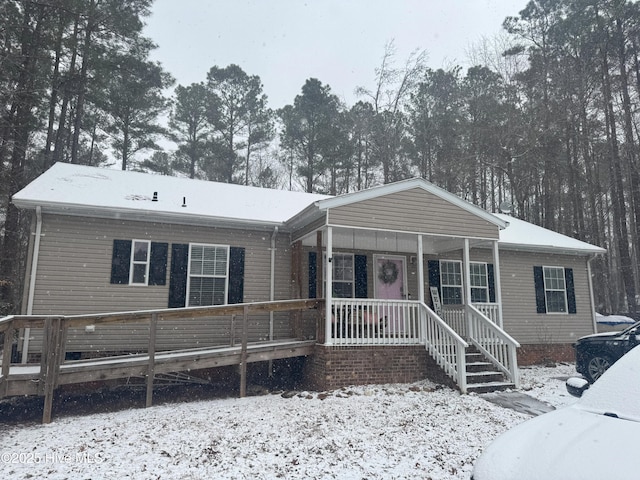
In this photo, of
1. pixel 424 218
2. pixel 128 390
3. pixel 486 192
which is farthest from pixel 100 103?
pixel 486 192

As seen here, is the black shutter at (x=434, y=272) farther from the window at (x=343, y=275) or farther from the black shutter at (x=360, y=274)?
the window at (x=343, y=275)

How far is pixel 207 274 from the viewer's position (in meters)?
9.91

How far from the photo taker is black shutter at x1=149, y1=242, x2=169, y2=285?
941 centimetres

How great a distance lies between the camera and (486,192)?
81.8ft

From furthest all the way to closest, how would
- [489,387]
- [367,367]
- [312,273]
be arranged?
1. [312,273]
2. [367,367]
3. [489,387]

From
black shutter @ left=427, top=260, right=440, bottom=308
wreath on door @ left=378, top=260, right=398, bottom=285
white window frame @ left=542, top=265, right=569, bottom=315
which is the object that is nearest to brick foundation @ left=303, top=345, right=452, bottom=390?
wreath on door @ left=378, top=260, right=398, bottom=285

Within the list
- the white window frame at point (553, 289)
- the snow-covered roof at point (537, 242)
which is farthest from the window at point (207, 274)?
the white window frame at point (553, 289)

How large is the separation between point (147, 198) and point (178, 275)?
1961 millimetres

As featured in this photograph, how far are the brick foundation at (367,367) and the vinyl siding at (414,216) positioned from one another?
251cm

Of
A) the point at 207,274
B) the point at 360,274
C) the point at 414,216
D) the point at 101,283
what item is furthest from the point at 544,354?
the point at 101,283

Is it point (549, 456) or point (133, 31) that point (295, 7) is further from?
point (549, 456)

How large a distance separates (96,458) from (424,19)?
98.4 feet

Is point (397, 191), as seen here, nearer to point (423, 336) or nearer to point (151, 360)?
point (423, 336)

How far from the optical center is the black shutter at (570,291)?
44.2 feet
